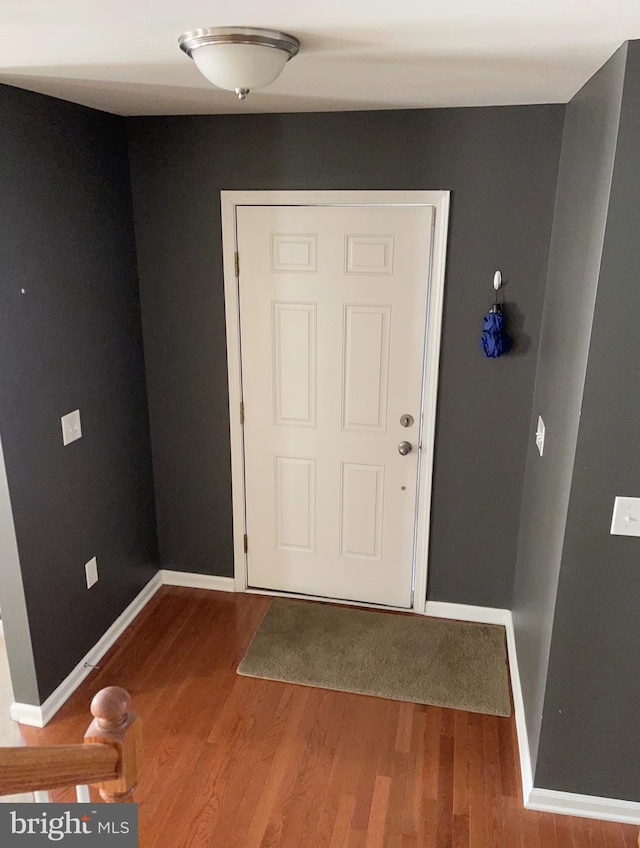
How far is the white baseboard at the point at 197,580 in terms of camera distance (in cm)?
349

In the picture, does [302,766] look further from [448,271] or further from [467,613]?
[448,271]

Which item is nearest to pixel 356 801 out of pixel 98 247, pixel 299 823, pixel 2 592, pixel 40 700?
pixel 299 823

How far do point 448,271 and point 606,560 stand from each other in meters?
1.37

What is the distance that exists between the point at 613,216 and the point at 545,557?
1163 millimetres

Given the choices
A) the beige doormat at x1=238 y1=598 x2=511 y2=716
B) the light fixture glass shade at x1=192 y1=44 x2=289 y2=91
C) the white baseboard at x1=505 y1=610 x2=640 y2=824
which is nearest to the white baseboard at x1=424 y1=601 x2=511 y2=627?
the beige doormat at x1=238 y1=598 x2=511 y2=716

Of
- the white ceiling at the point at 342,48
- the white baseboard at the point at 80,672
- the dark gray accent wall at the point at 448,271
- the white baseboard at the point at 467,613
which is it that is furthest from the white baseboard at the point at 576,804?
the white ceiling at the point at 342,48

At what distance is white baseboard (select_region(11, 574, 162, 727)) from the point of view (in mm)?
2590

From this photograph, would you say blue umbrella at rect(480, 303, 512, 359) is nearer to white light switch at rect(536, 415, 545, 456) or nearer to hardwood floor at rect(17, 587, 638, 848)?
white light switch at rect(536, 415, 545, 456)

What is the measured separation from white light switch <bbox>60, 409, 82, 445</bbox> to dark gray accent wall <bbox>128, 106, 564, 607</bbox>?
2.04ft

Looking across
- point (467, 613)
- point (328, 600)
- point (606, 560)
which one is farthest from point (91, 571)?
point (606, 560)

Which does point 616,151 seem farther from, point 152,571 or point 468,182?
point 152,571

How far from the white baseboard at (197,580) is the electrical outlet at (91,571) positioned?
663 millimetres

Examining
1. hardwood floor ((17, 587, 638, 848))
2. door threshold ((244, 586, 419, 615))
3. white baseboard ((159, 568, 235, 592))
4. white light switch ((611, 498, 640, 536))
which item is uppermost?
white light switch ((611, 498, 640, 536))

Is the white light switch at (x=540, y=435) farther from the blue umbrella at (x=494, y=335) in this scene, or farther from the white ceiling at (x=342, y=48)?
the white ceiling at (x=342, y=48)
